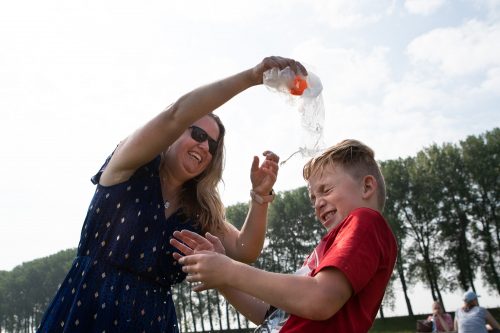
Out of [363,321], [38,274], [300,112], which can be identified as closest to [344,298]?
[363,321]

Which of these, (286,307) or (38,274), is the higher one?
A: (38,274)

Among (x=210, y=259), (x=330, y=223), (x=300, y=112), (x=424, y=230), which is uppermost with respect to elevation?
(x=424, y=230)

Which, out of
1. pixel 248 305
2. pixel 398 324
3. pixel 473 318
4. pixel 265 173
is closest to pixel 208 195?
pixel 265 173

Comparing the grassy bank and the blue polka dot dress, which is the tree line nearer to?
the grassy bank

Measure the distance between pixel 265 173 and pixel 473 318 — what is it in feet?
31.8

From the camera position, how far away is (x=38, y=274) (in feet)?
245

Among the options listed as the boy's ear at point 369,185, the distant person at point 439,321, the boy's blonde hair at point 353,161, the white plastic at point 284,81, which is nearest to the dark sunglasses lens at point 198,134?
the white plastic at point 284,81

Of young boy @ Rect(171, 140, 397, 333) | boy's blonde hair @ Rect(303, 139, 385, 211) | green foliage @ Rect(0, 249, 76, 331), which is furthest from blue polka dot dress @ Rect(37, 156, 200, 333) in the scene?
green foliage @ Rect(0, 249, 76, 331)

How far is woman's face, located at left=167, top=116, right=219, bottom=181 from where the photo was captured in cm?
349

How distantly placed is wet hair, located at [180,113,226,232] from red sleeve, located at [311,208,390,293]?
1.65 m

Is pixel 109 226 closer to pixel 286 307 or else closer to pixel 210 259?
pixel 210 259

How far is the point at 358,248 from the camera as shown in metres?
1.98

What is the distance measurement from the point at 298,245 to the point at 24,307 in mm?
49895

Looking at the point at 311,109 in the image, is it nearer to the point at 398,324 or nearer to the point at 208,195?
the point at 208,195
